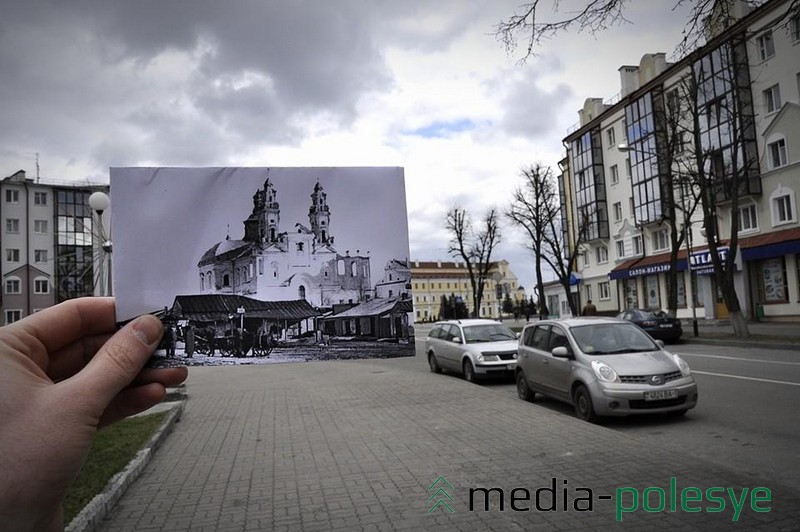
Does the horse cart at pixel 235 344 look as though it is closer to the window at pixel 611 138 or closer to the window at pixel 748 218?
the window at pixel 748 218

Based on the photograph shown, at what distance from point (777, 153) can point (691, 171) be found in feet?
35.0

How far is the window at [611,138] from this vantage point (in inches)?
2030

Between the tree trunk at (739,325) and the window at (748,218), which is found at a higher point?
the window at (748,218)

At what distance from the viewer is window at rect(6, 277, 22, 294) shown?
227ft

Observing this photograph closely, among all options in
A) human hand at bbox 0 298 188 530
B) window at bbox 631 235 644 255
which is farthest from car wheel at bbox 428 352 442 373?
window at bbox 631 235 644 255

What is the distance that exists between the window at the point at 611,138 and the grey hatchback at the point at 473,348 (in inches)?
1503

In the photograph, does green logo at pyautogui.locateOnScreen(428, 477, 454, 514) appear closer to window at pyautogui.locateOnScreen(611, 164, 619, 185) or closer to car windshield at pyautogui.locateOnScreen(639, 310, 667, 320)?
car windshield at pyautogui.locateOnScreen(639, 310, 667, 320)

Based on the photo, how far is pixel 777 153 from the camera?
33.6 metres

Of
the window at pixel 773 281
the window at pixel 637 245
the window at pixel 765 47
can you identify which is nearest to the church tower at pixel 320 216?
the window at pixel 773 281

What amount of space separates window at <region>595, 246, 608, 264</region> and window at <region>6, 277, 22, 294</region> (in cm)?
6294

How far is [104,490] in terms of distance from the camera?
6000 millimetres

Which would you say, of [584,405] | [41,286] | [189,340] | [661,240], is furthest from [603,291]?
[41,286]

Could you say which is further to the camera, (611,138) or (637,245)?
(611,138)

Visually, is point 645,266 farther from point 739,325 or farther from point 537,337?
point 537,337
